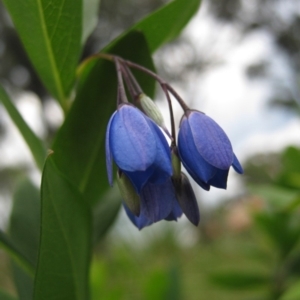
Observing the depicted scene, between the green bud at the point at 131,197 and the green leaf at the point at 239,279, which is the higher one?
the green bud at the point at 131,197

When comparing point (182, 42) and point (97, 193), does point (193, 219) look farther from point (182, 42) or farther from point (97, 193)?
point (182, 42)

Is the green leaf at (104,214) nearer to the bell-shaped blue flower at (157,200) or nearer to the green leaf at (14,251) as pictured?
the green leaf at (14,251)

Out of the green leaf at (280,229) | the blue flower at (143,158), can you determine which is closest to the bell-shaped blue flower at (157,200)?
the blue flower at (143,158)

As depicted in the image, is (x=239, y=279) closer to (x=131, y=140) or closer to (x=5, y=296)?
(x=5, y=296)

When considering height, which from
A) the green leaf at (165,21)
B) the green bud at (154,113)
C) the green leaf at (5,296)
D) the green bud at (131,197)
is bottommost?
the green leaf at (5,296)

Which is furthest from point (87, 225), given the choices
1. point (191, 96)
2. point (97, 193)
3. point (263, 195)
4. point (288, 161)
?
point (191, 96)

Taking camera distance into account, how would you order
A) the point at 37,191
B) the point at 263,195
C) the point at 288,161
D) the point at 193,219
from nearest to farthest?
the point at 193,219, the point at 37,191, the point at 263,195, the point at 288,161
